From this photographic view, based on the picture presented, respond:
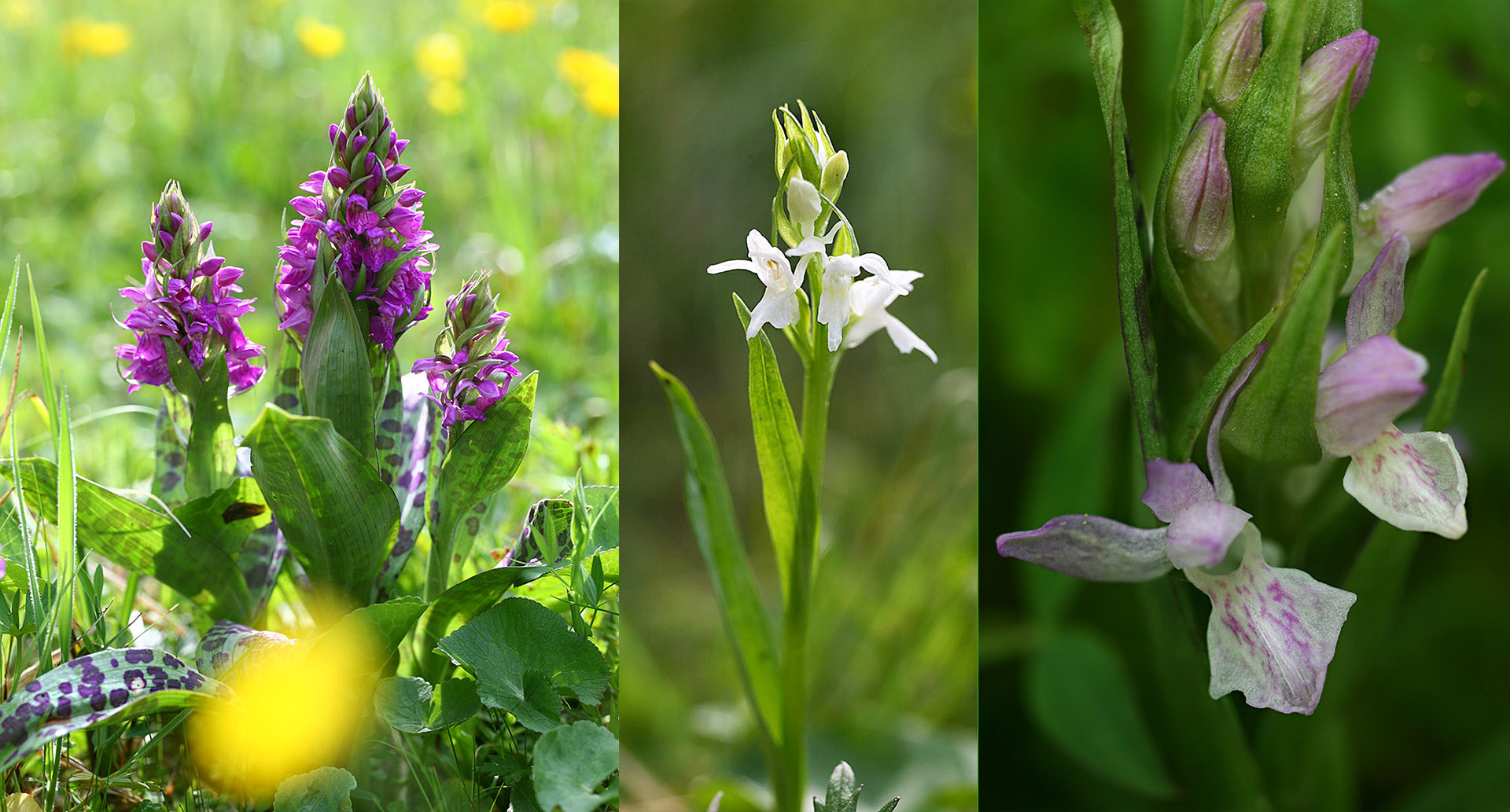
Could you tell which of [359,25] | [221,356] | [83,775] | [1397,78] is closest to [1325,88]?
[1397,78]

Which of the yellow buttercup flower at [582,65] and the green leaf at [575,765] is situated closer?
the green leaf at [575,765]

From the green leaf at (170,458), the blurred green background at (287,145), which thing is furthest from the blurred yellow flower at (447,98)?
the green leaf at (170,458)

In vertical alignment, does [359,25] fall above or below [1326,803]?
above

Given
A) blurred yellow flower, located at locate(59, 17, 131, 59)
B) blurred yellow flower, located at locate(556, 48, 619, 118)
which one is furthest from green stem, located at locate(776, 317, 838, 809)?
blurred yellow flower, located at locate(59, 17, 131, 59)

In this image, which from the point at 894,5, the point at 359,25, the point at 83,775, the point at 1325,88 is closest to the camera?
the point at 1325,88

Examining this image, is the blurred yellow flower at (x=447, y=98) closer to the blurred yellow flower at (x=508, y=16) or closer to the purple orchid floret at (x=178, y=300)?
the blurred yellow flower at (x=508, y=16)

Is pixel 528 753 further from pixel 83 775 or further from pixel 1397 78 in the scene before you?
pixel 1397 78
